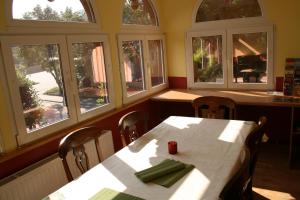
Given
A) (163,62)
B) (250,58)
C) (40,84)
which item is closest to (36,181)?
(40,84)

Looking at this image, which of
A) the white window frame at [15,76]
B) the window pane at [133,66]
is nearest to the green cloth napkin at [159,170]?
the white window frame at [15,76]

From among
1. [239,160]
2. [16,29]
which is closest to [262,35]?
[239,160]

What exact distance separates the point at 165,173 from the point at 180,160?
213mm

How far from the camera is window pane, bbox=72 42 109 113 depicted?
266cm

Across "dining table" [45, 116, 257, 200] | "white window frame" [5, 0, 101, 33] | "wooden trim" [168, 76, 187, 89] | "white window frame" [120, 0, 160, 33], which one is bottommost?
"dining table" [45, 116, 257, 200]

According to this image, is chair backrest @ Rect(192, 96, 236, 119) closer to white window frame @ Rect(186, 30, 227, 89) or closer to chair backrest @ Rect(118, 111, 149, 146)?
chair backrest @ Rect(118, 111, 149, 146)

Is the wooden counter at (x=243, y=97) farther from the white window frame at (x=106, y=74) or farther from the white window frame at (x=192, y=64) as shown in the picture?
the white window frame at (x=106, y=74)

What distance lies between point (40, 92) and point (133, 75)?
148 cm

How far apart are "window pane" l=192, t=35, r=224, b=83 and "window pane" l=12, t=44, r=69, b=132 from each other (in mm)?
2208

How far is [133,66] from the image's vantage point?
11.6 ft

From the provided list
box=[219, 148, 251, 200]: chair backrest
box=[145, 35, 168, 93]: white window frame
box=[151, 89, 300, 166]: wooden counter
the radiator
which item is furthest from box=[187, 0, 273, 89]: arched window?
box=[219, 148, 251, 200]: chair backrest

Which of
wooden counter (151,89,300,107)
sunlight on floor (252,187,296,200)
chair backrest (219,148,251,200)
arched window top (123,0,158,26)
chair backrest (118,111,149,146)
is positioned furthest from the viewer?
arched window top (123,0,158,26)

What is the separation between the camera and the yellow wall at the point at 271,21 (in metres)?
3.26

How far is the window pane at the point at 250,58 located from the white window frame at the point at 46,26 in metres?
1.96
